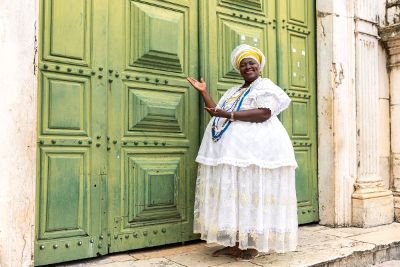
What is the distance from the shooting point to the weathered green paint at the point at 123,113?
2986 millimetres

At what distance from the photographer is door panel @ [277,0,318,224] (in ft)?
14.7

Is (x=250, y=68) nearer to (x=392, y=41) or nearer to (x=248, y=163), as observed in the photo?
(x=248, y=163)

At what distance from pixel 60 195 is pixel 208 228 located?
105 centimetres

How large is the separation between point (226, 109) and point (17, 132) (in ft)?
4.75

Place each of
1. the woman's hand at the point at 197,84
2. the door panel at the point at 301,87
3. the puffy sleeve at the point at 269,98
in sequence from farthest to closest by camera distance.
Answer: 1. the door panel at the point at 301,87
2. the woman's hand at the point at 197,84
3. the puffy sleeve at the point at 269,98

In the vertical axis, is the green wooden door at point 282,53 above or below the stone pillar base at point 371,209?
above

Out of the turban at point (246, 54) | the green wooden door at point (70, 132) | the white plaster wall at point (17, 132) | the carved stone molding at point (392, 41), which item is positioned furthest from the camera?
the carved stone molding at point (392, 41)

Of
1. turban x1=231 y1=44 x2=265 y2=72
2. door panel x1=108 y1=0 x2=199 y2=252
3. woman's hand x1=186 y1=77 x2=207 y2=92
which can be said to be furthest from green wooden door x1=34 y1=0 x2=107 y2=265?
turban x1=231 y1=44 x2=265 y2=72

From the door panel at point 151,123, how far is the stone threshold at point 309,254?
0.42ft

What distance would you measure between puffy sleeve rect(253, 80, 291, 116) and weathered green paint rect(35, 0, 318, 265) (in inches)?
29.5

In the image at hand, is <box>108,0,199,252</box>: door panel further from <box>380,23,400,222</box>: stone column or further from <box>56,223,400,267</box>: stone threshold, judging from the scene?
<box>380,23,400,222</box>: stone column

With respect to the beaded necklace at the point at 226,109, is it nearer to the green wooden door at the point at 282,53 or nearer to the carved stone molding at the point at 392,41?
the green wooden door at the point at 282,53

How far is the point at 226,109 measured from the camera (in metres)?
3.27

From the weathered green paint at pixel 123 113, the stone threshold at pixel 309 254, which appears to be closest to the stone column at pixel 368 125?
the stone threshold at pixel 309 254
